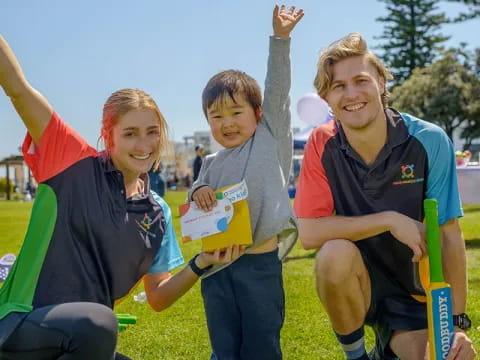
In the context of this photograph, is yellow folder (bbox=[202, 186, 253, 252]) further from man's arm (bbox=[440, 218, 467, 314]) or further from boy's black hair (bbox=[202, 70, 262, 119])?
man's arm (bbox=[440, 218, 467, 314])

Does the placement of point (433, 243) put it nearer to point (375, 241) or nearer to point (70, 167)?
point (375, 241)

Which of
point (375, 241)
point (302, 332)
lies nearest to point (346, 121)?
point (375, 241)

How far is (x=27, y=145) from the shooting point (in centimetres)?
205

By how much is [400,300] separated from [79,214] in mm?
1341

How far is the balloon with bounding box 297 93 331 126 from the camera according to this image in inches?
402

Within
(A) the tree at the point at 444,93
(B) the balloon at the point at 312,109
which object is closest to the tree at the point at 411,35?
(A) the tree at the point at 444,93

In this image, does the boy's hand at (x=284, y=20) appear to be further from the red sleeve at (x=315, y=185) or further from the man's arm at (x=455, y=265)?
the man's arm at (x=455, y=265)

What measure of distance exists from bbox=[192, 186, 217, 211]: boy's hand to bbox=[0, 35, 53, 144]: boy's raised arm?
0.58m

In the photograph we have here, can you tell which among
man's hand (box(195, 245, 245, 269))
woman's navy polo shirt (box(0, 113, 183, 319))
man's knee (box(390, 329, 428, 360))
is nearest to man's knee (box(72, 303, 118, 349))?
woman's navy polo shirt (box(0, 113, 183, 319))

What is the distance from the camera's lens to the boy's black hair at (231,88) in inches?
92.4

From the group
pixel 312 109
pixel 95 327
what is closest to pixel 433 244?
pixel 95 327

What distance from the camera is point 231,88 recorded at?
2.35 metres

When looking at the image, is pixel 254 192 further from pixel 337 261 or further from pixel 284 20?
pixel 284 20

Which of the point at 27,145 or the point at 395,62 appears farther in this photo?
the point at 395,62
